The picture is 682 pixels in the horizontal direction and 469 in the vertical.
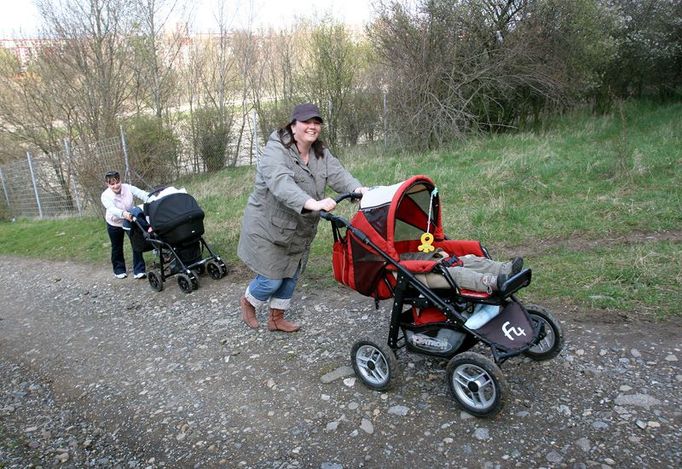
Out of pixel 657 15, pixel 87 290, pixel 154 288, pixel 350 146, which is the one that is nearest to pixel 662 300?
pixel 154 288

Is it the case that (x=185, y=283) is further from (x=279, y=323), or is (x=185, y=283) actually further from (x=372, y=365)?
(x=372, y=365)

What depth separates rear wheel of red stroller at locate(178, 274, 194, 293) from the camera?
6.37 metres

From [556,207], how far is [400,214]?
12.9 feet

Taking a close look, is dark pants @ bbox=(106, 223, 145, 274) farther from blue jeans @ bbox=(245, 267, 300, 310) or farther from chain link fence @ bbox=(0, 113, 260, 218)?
chain link fence @ bbox=(0, 113, 260, 218)

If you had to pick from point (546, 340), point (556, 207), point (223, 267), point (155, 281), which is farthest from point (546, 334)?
point (155, 281)

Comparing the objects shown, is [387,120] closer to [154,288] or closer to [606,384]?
[154,288]

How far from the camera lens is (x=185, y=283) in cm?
643

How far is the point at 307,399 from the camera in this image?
12.1 ft

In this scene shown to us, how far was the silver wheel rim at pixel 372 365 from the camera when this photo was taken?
142 inches

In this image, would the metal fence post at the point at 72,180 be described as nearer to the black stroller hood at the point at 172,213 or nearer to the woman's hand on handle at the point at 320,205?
the black stroller hood at the point at 172,213

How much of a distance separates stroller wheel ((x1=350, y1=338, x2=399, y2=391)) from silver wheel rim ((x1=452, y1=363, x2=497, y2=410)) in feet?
1.50

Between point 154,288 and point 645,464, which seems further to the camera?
point 154,288

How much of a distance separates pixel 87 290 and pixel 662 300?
7.03 meters

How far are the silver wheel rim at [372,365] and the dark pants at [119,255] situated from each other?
4701 mm
